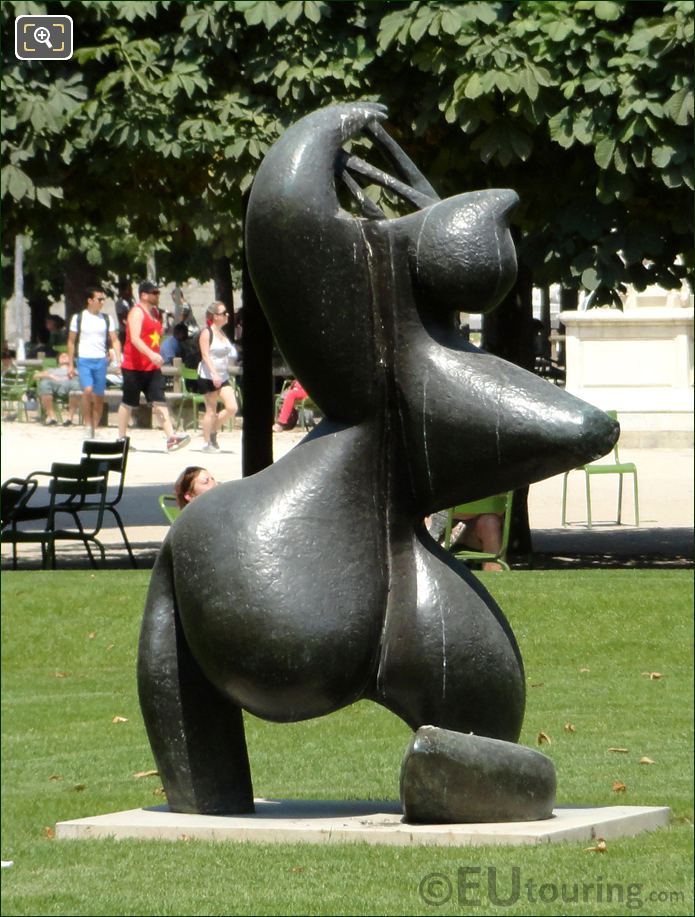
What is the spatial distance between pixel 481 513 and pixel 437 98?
10.4 ft

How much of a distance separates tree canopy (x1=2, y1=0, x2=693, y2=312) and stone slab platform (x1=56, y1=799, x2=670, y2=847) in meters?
5.46

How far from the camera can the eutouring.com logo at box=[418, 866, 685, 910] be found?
20.4 feet

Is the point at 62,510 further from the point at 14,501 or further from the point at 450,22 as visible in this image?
the point at 450,22

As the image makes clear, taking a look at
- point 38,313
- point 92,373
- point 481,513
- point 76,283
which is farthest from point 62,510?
point 38,313

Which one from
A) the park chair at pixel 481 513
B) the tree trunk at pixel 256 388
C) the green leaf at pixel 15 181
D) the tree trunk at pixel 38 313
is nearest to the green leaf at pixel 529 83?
the park chair at pixel 481 513

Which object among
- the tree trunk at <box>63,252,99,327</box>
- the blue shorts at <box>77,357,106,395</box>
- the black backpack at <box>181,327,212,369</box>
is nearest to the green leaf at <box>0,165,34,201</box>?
the blue shorts at <box>77,357,106,395</box>

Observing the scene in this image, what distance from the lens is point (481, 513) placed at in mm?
13602

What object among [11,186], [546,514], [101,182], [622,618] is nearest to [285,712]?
[622,618]

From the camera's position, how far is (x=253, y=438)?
15.4 m

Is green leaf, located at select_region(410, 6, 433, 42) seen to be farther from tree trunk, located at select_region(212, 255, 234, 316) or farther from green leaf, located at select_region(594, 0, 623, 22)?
tree trunk, located at select_region(212, 255, 234, 316)

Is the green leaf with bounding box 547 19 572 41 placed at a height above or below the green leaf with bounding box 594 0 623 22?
below

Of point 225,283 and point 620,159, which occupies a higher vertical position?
point 225,283

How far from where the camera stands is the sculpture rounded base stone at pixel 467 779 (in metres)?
6.50

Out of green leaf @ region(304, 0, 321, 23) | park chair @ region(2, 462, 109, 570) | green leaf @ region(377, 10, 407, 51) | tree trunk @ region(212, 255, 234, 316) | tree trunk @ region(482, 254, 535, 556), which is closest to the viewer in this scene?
green leaf @ region(377, 10, 407, 51)
